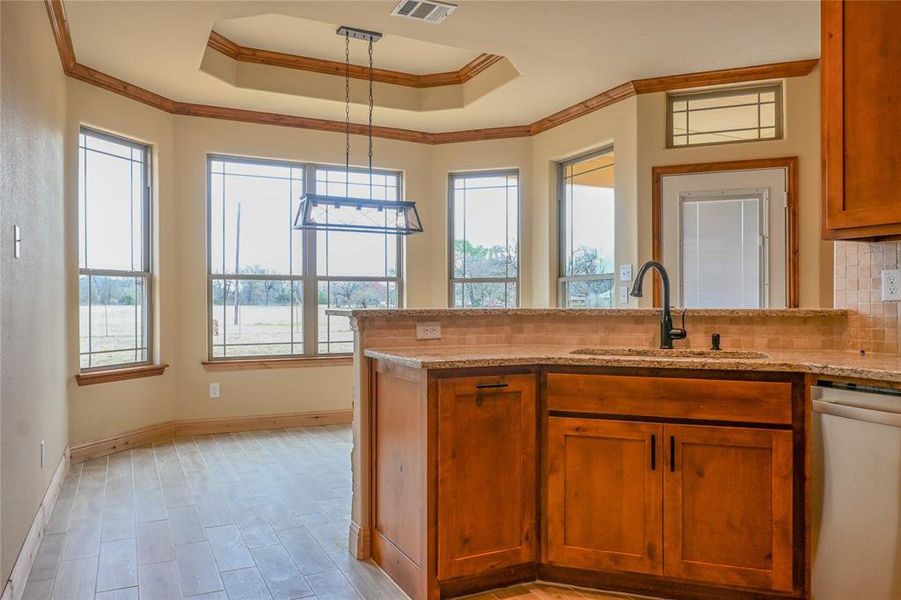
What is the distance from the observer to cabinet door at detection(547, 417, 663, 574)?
2.35 meters

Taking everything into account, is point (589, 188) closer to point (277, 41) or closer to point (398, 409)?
point (277, 41)

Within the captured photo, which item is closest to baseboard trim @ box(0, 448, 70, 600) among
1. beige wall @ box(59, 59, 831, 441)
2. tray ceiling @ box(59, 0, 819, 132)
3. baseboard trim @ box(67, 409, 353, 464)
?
baseboard trim @ box(67, 409, 353, 464)

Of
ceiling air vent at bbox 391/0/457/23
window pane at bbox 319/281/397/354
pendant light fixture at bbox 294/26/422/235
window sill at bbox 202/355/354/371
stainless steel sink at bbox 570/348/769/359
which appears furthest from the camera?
window pane at bbox 319/281/397/354

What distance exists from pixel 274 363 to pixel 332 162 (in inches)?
74.7

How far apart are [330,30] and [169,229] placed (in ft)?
6.78

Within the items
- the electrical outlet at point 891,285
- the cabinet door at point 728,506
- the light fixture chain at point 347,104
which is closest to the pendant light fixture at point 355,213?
the light fixture chain at point 347,104

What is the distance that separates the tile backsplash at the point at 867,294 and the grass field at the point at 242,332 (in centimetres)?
352

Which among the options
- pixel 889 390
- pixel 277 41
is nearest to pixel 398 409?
pixel 889 390

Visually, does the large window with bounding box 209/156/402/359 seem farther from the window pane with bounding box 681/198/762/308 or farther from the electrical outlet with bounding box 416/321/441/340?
the electrical outlet with bounding box 416/321/441/340

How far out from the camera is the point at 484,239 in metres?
6.09

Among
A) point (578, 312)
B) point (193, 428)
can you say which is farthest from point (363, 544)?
point (193, 428)

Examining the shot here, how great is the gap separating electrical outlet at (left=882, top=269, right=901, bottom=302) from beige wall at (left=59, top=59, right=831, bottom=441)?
184cm

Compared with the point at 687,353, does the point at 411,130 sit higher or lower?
higher

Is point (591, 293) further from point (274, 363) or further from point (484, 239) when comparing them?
point (274, 363)
